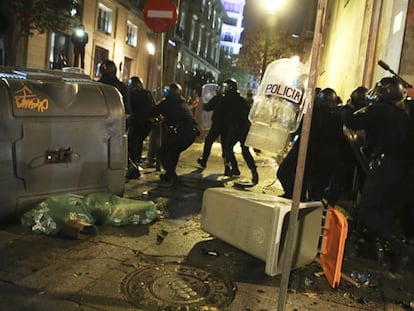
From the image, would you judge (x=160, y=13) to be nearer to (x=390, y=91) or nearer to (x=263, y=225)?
(x=390, y=91)

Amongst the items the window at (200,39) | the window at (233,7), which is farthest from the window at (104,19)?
the window at (233,7)

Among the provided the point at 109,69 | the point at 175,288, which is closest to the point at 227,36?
the point at 109,69

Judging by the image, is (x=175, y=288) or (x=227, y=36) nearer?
(x=175, y=288)

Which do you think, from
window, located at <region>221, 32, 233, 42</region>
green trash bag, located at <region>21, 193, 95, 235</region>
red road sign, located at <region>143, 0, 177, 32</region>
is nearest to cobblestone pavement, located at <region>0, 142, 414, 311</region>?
green trash bag, located at <region>21, 193, 95, 235</region>

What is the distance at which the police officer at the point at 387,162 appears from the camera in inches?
175

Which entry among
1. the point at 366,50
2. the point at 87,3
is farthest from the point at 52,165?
the point at 87,3

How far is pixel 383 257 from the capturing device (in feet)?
15.3

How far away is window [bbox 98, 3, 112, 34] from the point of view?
23781 millimetres

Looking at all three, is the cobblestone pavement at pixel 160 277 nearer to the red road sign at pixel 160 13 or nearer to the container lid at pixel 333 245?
the container lid at pixel 333 245

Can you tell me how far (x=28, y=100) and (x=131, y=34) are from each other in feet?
81.8

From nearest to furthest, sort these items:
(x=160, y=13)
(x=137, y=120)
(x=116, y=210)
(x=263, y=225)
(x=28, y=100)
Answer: (x=263, y=225)
(x=28, y=100)
(x=116, y=210)
(x=160, y=13)
(x=137, y=120)

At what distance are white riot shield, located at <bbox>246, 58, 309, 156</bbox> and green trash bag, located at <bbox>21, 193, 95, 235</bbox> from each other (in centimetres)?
272

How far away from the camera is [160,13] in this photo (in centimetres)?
801

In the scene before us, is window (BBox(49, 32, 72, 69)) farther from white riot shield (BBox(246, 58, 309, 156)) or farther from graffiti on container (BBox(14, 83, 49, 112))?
graffiti on container (BBox(14, 83, 49, 112))
